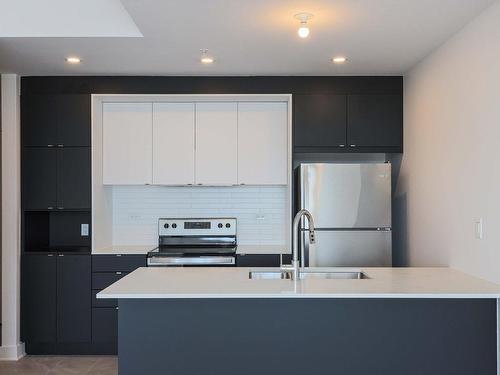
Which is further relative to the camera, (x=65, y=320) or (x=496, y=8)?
(x=65, y=320)

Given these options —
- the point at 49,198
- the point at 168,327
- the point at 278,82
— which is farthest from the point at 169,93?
the point at 168,327

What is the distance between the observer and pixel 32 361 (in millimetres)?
4309

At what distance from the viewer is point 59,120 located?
179 inches

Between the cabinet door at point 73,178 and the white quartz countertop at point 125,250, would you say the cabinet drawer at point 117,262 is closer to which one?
the white quartz countertop at point 125,250

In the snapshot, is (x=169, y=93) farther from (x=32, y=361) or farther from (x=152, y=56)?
(x=32, y=361)

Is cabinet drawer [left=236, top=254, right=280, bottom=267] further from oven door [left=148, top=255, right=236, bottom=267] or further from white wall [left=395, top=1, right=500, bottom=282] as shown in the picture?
white wall [left=395, top=1, right=500, bottom=282]

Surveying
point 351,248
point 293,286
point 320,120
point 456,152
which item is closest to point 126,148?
point 320,120

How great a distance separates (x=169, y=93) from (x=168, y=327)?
2521 millimetres

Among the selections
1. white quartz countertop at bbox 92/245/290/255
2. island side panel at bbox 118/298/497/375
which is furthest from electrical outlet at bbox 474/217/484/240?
white quartz countertop at bbox 92/245/290/255

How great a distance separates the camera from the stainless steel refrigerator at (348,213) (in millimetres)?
4250

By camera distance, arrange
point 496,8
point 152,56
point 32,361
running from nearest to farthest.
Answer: point 496,8 → point 152,56 → point 32,361

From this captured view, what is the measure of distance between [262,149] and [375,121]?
1061 millimetres

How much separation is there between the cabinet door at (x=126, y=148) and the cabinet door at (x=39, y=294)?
0.93 m

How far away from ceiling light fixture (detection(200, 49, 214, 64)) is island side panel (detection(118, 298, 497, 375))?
2.01 meters
